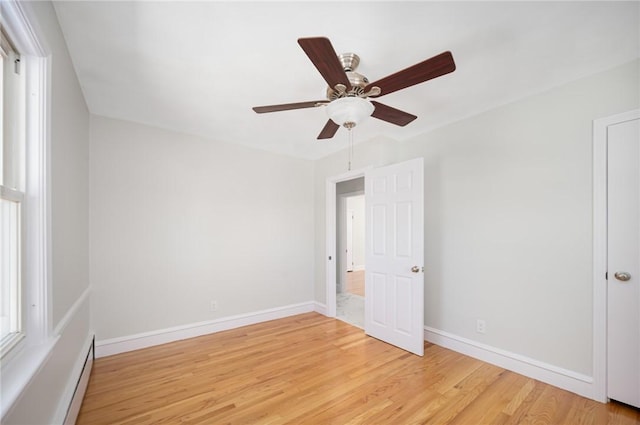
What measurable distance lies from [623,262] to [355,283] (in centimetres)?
500

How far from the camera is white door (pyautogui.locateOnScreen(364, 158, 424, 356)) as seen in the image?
2867 millimetres

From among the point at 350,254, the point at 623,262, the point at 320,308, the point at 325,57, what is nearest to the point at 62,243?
the point at 325,57

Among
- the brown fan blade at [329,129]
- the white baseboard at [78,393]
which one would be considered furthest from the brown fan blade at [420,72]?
the white baseboard at [78,393]

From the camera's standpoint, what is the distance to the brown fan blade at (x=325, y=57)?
123 centimetres

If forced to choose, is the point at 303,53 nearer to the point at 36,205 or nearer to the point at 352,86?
the point at 352,86

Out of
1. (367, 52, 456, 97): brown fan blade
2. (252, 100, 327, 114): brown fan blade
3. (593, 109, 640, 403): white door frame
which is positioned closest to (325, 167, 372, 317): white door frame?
(252, 100, 327, 114): brown fan blade

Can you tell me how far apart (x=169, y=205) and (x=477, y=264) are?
3.50 metres

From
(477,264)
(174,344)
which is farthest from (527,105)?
(174,344)

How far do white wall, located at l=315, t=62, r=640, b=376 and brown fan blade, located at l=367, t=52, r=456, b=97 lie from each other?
62.1 inches

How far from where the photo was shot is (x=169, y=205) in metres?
3.24

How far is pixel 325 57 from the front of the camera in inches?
53.6

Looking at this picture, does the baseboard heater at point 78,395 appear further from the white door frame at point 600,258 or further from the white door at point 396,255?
the white door frame at point 600,258

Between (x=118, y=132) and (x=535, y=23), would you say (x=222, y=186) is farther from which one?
(x=535, y=23)

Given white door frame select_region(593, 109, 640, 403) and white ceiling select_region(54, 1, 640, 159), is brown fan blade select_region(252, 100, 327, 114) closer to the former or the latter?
white ceiling select_region(54, 1, 640, 159)
